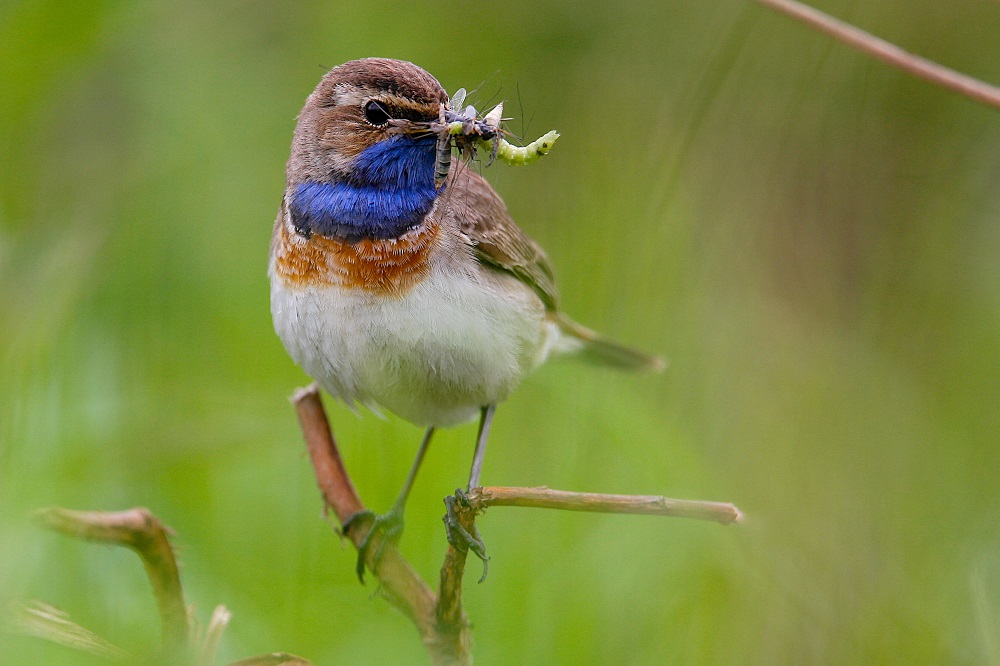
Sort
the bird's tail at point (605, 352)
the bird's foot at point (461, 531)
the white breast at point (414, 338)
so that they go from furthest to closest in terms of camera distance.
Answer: the bird's tail at point (605, 352), the white breast at point (414, 338), the bird's foot at point (461, 531)

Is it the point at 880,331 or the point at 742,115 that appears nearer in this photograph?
the point at 742,115

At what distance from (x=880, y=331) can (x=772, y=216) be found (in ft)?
2.52

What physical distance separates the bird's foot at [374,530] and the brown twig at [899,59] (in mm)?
1881

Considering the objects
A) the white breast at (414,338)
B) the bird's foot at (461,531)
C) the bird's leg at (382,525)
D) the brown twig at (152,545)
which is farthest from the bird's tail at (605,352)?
the brown twig at (152,545)

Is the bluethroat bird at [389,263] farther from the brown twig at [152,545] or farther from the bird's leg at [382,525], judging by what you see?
the brown twig at [152,545]

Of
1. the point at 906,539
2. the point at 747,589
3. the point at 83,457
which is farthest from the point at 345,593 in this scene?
the point at 906,539

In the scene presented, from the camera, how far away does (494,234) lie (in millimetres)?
3973

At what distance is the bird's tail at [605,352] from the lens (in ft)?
16.1

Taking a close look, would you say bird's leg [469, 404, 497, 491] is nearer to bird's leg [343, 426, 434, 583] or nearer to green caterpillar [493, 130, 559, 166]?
bird's leg [343, 426, 434, 583]

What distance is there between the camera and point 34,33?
179 inches

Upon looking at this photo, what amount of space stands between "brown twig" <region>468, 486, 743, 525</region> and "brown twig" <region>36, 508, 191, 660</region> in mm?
759

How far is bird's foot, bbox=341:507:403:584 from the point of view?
11.0ft

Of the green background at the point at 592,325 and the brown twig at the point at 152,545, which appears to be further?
the green background at the point at 592,325

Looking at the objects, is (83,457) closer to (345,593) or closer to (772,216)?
(345,593)
